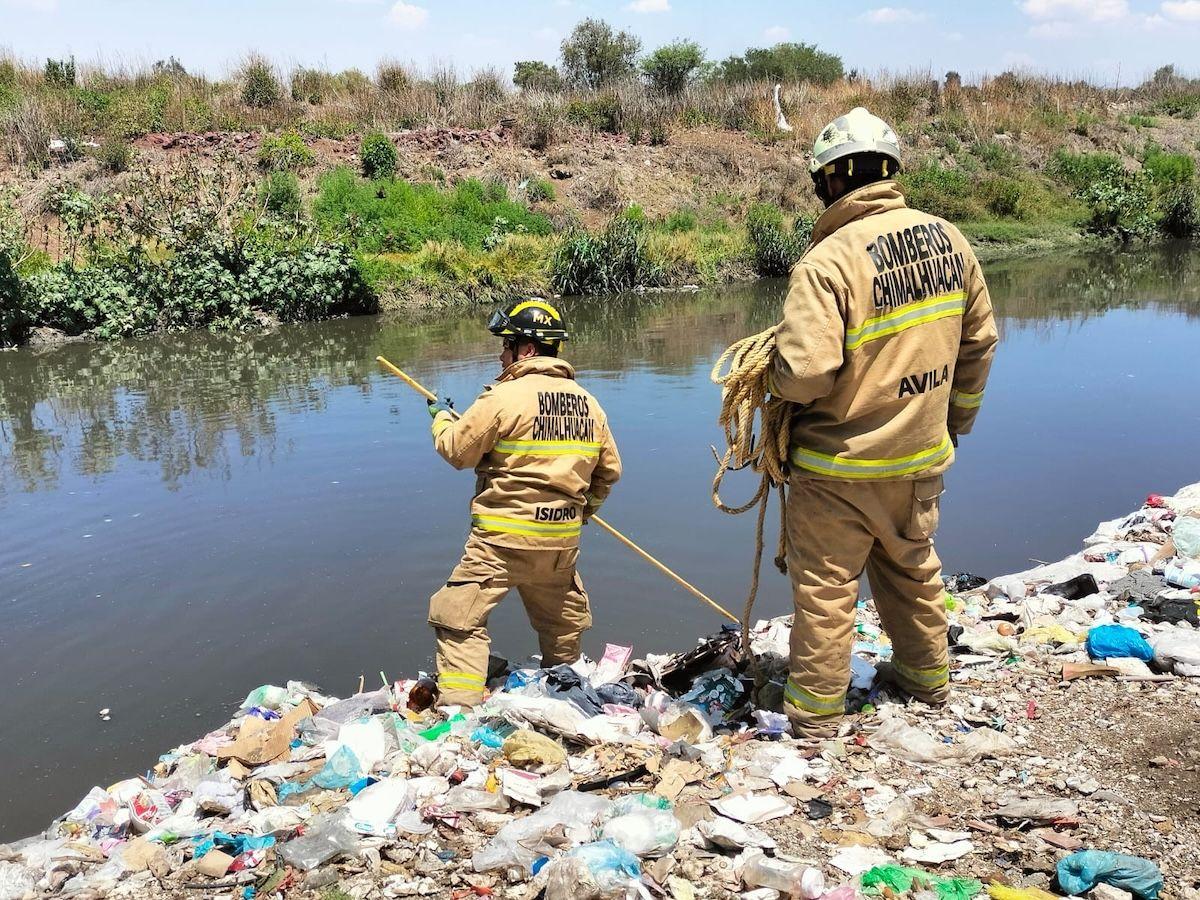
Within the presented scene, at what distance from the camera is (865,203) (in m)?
3.56

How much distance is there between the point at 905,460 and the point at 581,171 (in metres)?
27.9

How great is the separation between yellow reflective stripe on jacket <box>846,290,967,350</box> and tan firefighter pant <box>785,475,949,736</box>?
52cm

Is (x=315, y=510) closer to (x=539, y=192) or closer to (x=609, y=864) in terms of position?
(x=609, y=864)

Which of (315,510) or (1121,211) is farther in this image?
(1121,211)

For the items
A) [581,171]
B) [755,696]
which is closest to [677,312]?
[581,171]

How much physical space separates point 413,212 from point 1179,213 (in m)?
23.3

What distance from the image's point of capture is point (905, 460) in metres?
3.59

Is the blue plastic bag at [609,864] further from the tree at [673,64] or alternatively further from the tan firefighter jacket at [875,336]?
the tree at [673,64]

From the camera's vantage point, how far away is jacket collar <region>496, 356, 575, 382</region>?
455 centimetres

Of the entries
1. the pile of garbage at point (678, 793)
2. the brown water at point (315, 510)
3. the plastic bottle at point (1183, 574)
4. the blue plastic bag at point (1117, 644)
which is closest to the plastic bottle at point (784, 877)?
the pile of garbage at point (678, 793)

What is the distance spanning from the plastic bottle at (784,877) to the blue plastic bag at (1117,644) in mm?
2169

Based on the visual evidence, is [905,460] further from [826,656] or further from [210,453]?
[210,453]

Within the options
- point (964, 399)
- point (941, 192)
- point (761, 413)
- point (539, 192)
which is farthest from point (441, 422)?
point (941, 192)

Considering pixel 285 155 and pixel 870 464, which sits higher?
pixel 285 155
